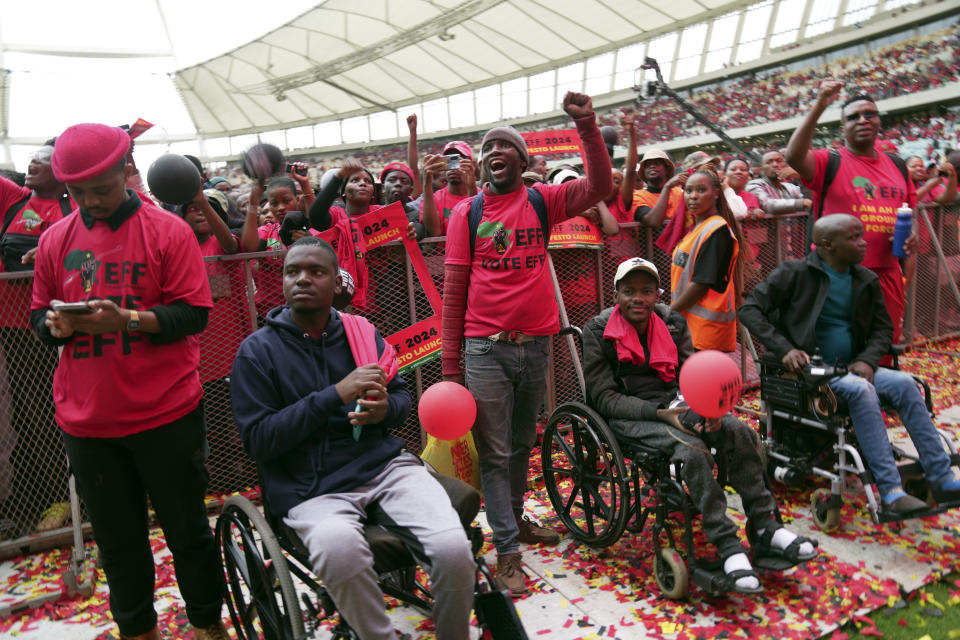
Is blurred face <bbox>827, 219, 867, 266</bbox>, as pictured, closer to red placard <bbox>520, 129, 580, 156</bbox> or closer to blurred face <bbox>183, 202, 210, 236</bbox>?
red placard <bbox>520, 129, 580, 156</bbox>

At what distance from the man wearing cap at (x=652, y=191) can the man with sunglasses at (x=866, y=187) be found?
99cm

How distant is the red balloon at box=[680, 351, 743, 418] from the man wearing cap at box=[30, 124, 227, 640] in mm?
2120

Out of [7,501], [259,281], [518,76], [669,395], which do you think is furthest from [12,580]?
[518,76]

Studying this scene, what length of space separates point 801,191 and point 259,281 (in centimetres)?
595

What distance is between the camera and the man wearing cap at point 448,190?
4591mm

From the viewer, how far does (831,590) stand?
3.06 m

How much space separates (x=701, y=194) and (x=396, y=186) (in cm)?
234

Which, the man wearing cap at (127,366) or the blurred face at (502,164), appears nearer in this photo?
the man wearing cap at (127,366)

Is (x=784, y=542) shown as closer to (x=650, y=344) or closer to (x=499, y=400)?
(x=650, y=344)

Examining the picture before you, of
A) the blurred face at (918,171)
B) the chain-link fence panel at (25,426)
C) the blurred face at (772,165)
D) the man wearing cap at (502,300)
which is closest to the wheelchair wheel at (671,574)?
the man wearing cap at (502,300)

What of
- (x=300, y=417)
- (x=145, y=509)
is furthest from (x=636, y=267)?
(x=145, y=509)

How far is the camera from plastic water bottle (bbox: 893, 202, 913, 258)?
408cm

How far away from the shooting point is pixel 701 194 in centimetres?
428

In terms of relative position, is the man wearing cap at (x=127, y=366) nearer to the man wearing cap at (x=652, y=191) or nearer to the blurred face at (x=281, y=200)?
the blurred face at (x=281, y=200)
